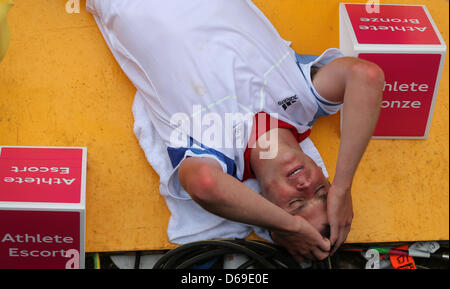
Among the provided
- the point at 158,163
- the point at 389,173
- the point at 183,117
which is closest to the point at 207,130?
the point at 183,117

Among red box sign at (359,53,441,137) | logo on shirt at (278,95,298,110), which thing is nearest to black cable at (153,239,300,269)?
logo on shirt at (278,95,298,110)

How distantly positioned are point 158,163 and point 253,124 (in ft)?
0.98

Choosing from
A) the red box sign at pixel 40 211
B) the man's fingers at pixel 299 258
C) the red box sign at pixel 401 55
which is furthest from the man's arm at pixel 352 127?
the red box sign at pixel 40 211

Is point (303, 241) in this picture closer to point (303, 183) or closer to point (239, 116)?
point (303, 183)

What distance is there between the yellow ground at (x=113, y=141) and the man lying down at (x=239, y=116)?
0.29ft

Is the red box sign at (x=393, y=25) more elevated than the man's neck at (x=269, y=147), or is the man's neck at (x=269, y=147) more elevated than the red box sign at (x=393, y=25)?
the red box sign at (x=393, y=25)

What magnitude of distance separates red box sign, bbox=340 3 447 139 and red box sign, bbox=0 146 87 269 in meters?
0.89

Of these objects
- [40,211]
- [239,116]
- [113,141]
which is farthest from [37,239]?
[239,116]

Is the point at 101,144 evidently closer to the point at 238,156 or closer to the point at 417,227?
the point at 238,156

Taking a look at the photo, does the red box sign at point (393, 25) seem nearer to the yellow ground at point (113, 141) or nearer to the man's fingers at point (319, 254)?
the yellow ground at point (113, 141)

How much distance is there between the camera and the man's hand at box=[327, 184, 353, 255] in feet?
4.86

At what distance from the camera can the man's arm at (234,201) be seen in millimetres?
1401

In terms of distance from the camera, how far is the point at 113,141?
173 centimetres

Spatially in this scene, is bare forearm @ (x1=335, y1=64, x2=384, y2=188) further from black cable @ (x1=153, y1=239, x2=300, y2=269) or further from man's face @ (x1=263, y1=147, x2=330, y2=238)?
black cable @ (x1=153, y1=239, x2=300, y2=269)
